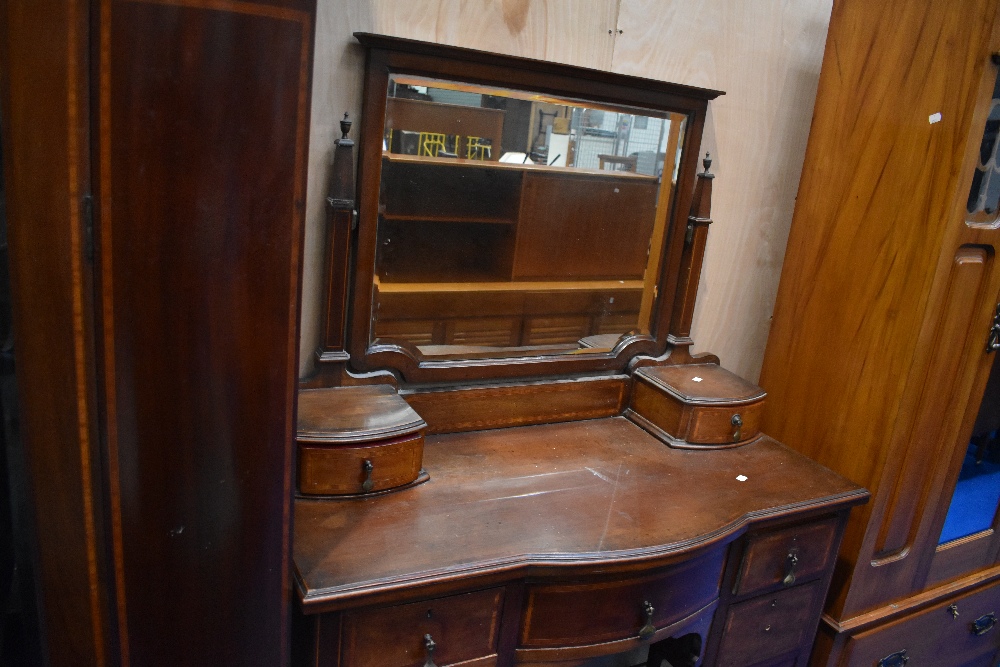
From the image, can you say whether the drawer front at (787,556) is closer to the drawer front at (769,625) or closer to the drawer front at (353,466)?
the drawer front at (769,625)

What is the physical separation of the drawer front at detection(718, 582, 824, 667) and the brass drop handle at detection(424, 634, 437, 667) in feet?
2.25

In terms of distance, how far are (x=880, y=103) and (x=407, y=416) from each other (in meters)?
1.27

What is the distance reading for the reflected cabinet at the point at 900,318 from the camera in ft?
5.31

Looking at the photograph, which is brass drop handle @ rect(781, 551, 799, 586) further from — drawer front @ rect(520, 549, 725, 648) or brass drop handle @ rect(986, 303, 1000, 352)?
brass drop handle @ rect(986, 303, 1000, 352)

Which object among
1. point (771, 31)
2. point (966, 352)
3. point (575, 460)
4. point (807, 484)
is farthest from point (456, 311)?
point (966, 352)

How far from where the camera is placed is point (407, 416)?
1.45 metres

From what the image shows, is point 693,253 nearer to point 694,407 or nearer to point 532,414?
point 694,407

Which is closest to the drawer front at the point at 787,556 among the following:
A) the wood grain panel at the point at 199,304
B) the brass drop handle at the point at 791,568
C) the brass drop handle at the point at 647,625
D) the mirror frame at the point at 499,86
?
the brass drop handle at the point at 791,568

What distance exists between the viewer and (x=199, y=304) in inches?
34.3

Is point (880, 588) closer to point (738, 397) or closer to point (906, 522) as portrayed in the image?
→ point (906, 522)

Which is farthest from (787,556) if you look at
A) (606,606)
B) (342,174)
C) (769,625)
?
(342,174)

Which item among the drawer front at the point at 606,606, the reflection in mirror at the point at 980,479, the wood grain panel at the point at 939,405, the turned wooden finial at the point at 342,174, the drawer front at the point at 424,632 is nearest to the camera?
the drawer front at the point at 424,632

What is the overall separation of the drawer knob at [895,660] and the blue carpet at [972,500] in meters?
0.33

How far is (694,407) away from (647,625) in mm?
537
